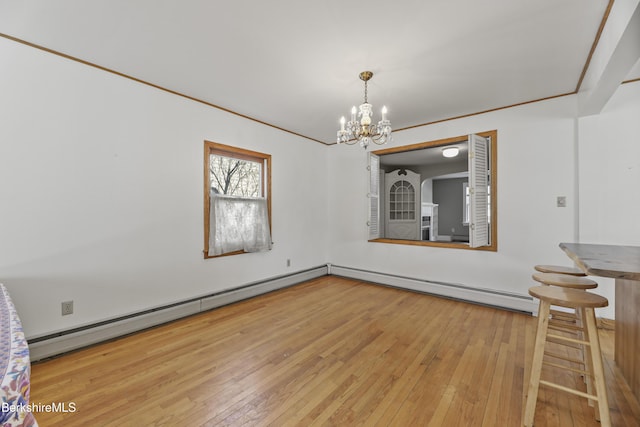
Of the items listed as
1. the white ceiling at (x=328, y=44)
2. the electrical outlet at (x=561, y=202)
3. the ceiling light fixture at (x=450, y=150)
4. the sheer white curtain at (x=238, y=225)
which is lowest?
the sheer white curtain at (x=238, y=225)

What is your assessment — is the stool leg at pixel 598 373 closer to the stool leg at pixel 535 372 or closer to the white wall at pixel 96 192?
the stool leg at pixel 535 372

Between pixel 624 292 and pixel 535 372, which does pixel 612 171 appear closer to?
pixel 624 292

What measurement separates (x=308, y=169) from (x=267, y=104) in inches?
63.3

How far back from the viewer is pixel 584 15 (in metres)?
1.88

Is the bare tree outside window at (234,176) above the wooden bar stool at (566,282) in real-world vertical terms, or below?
above

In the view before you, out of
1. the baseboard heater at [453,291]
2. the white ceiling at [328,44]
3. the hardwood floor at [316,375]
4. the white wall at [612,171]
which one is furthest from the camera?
the baseboard heater at [453,291]

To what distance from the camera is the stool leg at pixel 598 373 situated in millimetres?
1333

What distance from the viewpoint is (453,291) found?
3.75m

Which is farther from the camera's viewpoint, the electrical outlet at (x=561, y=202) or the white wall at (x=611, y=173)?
the electrical outlet at (x=561, y=202)

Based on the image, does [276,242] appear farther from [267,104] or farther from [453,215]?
[453,215]

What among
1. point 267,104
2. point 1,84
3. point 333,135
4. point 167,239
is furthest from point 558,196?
point 1,84

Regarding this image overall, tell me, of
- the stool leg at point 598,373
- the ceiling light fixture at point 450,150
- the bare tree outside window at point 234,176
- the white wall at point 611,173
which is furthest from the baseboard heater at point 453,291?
the ceiling light fixture at point 450,150

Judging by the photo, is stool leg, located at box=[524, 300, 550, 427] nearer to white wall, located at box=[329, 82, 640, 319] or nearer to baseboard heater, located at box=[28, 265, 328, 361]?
white wall, located at box=[329, 82, 640, 319]

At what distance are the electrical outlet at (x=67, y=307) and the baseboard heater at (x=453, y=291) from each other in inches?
145
